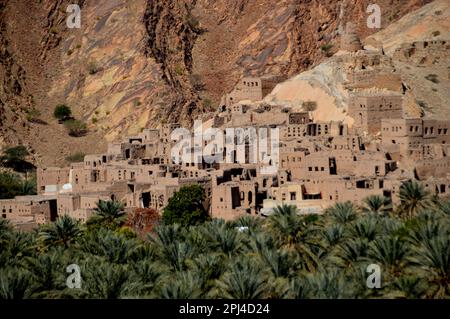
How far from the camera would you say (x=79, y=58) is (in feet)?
417

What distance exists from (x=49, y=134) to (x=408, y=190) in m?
57.3

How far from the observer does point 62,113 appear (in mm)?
115938

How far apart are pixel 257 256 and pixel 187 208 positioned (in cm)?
1576

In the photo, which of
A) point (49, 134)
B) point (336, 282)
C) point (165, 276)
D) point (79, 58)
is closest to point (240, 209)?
point (165, 276)

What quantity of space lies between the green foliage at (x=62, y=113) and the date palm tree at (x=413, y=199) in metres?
59.4

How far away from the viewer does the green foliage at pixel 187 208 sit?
66.1 m

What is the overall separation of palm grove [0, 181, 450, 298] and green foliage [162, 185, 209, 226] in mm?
2762

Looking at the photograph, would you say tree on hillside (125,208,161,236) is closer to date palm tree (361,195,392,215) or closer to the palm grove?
the palm grove

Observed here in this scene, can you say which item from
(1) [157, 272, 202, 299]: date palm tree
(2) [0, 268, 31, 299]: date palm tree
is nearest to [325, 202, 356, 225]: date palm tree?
(1) [157, 272, 202, 299]: date palm tree

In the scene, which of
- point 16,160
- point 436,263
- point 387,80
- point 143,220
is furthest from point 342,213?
point 16,160

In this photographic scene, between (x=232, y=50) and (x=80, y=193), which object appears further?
(x=232, y=50)

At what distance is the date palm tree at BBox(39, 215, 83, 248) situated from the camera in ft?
193

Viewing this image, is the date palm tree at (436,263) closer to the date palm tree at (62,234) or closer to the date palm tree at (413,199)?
the date palm tree at (413,199)
